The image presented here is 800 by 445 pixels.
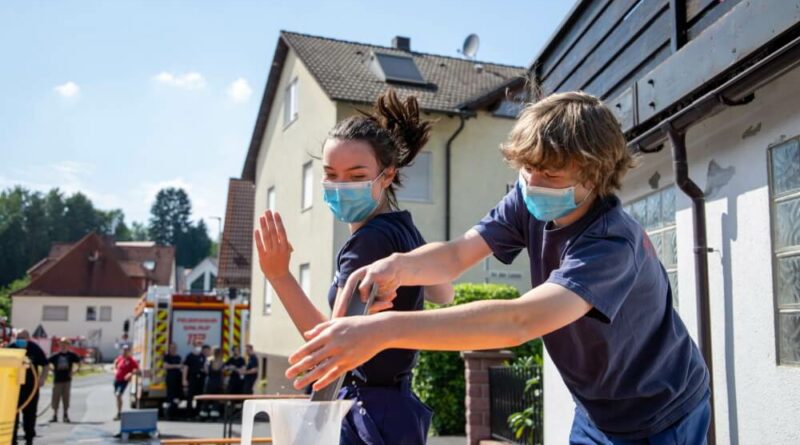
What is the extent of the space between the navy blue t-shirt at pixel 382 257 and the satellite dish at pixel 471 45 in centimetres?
2302

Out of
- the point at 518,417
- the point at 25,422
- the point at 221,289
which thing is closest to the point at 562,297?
the point at 518,417

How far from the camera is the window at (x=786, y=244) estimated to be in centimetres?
421

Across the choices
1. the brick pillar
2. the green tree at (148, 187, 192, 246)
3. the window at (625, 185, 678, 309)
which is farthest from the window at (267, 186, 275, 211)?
the green tree at (148, 187, 192, 246)

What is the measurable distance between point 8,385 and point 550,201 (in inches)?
149

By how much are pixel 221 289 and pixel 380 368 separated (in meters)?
31.8

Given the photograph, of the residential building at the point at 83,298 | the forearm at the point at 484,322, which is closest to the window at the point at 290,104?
the forearm at the point at 484,322

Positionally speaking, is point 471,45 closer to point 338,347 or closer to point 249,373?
point 249,373

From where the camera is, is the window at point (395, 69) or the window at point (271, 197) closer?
the window at point (395, 69)

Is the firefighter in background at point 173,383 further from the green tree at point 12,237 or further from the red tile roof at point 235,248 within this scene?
the green tree at point 12,237

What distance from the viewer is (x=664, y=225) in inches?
238

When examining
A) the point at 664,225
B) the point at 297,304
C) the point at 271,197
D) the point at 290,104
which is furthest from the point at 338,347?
the point at 271,197

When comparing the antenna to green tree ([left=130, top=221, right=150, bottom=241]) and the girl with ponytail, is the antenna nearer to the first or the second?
the girl with ponytail

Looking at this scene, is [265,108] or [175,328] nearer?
[175,328]

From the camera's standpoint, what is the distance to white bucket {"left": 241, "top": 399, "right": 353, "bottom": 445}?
160 centimetres
